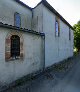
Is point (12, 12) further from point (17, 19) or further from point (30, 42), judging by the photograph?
point (30, 42)

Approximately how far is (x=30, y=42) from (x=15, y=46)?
5.44ft

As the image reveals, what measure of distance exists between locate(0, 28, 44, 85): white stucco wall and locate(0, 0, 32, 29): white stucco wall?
286cm

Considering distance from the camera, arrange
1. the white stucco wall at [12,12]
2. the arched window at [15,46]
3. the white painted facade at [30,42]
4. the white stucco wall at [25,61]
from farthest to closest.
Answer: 1. the white stucco wall at [12,12]
2. the arched window at [15,46]
3. the white painted facade at [30,42]
4. the white stucco wall at [25,61]

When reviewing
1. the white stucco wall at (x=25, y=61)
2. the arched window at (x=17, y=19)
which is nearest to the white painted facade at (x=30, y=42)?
the white stucco wall at (x=25, y=61)

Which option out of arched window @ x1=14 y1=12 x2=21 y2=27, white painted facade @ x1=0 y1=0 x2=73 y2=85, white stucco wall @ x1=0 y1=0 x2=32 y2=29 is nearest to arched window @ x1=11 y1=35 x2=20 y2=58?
white painted facade @ x1=0 y1=0 x2=73 y2=85

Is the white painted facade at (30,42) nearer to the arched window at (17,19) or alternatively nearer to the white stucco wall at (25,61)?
the white stucco wall at (25,61)

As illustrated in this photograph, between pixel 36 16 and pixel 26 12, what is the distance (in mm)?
1190

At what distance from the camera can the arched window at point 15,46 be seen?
829 centimetres

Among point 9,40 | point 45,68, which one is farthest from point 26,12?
point 9,40

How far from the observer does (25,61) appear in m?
9.34

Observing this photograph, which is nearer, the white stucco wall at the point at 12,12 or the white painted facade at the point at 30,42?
the white painted facade at the point at 30,42

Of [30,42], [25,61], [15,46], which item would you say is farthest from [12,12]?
[25,61]

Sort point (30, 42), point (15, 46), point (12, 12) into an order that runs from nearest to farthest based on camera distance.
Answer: point (15, 46) < point (30, 42) < point (12, 12)

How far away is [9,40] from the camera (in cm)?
789
